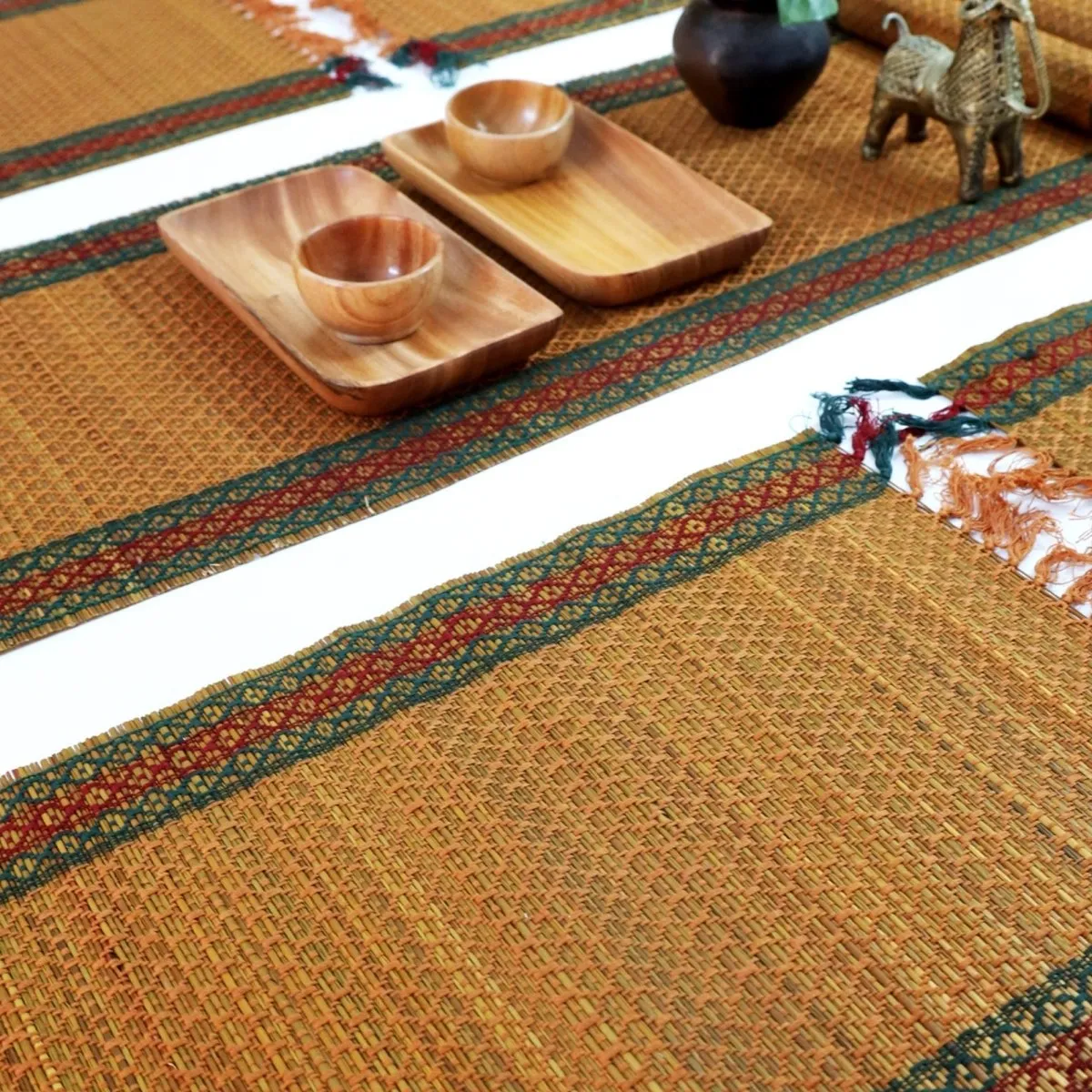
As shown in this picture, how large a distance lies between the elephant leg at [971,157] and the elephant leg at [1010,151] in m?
0.02

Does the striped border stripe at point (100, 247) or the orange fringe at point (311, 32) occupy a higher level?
the orange fringe at point (311, 32)

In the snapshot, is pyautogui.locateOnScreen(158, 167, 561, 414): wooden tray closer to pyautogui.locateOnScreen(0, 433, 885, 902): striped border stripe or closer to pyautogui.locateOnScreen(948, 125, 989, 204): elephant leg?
pyautogui.locateOnScreen(0, 433, 885, 902): striped border stripe

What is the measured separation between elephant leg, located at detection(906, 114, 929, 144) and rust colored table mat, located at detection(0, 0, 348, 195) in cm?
53

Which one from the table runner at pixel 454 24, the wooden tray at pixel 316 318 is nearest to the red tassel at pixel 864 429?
the wooden tray at pixel 316 318

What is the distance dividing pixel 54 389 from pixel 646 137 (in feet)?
1.89

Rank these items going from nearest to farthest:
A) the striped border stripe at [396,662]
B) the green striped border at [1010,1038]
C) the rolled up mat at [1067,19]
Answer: the green striped border at [1010,1038], the striped border stripe at [396,662], the rolled up mat at [1067,19]

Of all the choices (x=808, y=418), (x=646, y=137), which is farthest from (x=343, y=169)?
(x=808, y=418)

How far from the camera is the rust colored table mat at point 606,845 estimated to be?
0.60 metres

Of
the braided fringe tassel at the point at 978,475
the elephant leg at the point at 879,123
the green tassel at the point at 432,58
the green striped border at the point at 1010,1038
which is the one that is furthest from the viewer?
the green tassel at the point at 432,58

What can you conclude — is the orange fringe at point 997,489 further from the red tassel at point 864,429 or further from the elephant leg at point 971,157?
the elephant leg at point 971,157

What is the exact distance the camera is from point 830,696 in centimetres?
74

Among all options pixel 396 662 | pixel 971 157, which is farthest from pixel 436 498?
pixel 971 157

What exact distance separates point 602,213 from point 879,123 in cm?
27

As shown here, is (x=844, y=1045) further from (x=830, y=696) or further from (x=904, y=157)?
(x=904, y=157)
